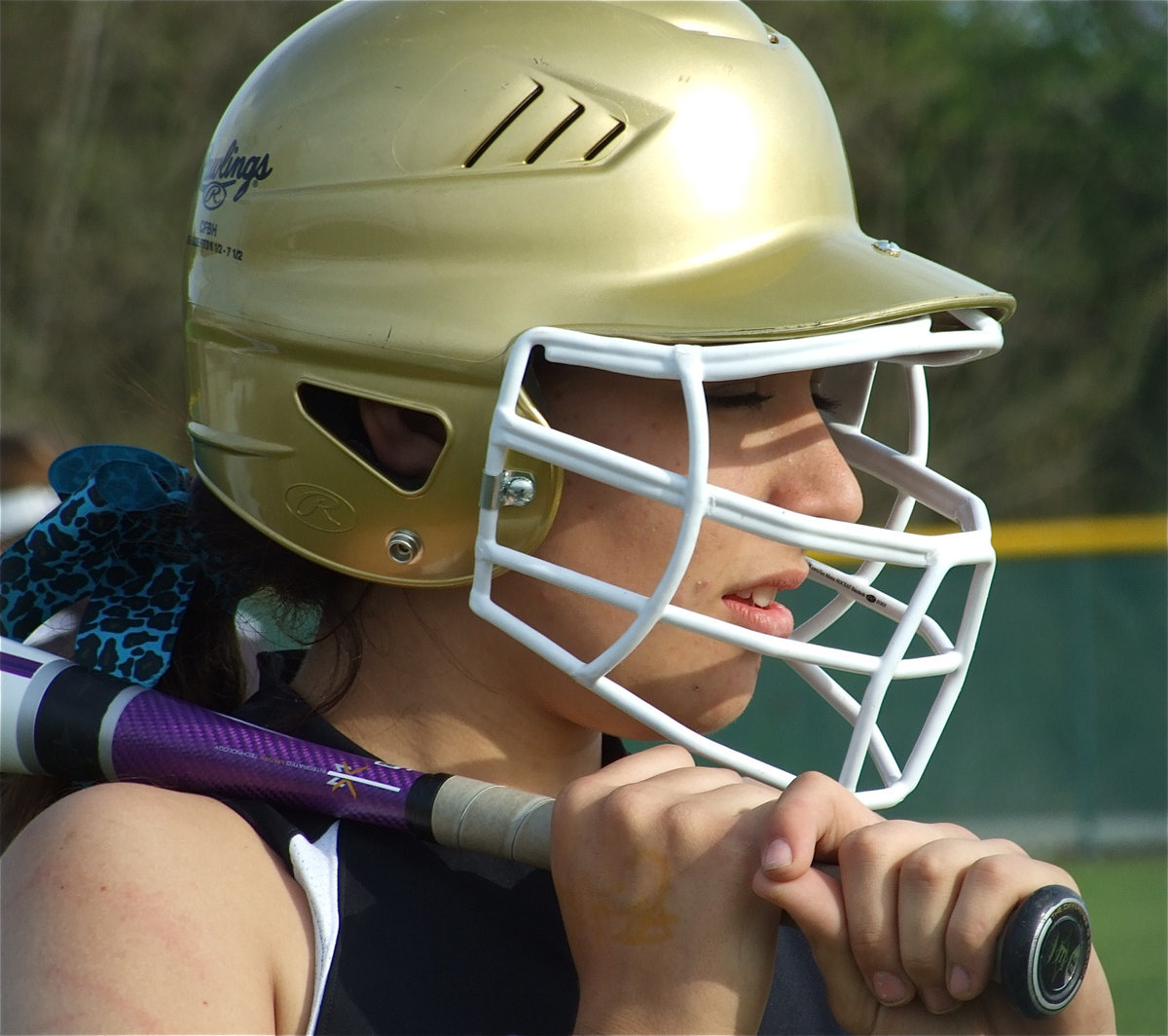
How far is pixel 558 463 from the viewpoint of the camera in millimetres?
1642

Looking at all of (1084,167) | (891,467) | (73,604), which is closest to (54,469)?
→ (73,604)

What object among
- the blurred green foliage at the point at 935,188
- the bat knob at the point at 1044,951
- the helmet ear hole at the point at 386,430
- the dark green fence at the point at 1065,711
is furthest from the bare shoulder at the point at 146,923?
the blurred green foliage at the point at 935,188

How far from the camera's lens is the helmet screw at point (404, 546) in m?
1.79

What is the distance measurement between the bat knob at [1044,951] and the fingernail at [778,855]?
199mm

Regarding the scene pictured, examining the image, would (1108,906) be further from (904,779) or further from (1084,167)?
(1084,167)

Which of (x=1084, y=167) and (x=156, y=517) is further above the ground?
(x=156, y=517)

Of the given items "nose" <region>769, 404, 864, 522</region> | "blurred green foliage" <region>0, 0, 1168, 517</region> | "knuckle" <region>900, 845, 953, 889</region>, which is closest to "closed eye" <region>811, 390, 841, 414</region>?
"nose" <region>769, 404, 864, 522</region>

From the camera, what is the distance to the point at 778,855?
1.31m

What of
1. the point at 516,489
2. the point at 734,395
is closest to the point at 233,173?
the point at 516,489

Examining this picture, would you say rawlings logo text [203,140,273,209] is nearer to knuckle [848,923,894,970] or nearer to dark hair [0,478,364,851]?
dark hair [0,478,364,851]

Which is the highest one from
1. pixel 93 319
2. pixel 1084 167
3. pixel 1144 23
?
pixel 1144 23

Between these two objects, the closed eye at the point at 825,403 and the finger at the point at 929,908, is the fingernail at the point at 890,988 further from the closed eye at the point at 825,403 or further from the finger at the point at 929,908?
the closed eye at the point at 825,403

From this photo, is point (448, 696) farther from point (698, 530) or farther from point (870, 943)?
point (870, 943)

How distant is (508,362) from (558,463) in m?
0.14
